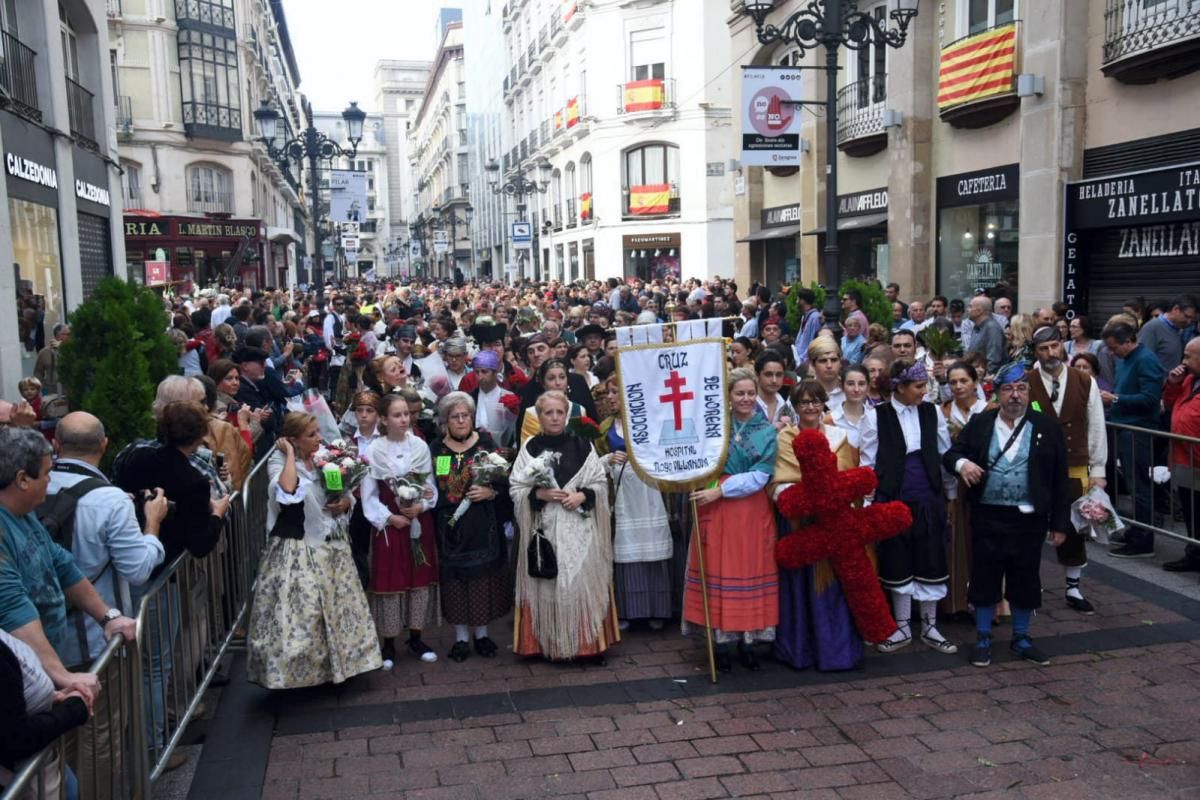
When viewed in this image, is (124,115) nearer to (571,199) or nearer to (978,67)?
(571,199)

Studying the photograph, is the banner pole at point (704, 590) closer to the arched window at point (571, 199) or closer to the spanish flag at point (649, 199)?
the spanish flag at point (649, 199)

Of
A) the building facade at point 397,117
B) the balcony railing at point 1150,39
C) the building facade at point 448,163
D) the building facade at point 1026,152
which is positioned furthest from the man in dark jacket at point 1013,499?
the building facade at point 397,117

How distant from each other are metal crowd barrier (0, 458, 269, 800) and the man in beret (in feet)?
17.7

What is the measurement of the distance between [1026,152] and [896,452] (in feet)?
35.6

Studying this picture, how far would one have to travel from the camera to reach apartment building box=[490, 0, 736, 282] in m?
38.0

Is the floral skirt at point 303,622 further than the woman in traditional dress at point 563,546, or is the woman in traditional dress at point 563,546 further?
the woman in traditional dress at point 563,546

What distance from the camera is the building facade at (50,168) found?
1237 cm

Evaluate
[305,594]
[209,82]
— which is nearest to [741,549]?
[305,594]

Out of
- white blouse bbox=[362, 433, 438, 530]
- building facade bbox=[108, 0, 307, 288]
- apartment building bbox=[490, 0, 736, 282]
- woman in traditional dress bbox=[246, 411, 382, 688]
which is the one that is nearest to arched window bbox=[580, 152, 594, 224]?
apartment building bbox=[490, 0, 736, 282]

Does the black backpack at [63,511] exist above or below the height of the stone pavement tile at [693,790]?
above

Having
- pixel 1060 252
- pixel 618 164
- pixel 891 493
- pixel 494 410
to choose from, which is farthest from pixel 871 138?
pixel 618 164

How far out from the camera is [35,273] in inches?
549

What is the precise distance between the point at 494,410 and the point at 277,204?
172 ft

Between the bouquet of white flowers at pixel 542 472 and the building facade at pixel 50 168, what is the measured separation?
7.44m
